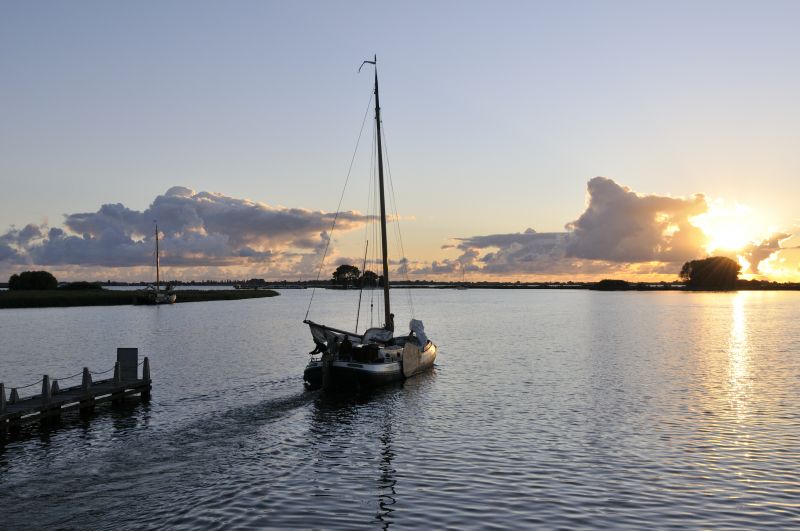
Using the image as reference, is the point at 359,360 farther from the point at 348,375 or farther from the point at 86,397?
the point at 86,397

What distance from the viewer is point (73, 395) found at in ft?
104

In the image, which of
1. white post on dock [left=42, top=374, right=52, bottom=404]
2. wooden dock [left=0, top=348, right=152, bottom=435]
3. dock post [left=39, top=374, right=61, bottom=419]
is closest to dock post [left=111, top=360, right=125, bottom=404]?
wooden dock [left=0, top=348, right=152, bottom=435]

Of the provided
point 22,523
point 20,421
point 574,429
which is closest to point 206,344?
point 20,421

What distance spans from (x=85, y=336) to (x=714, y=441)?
252ft

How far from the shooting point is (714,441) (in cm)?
2731

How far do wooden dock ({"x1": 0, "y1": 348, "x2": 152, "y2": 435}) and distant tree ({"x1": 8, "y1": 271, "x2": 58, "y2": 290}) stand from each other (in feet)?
534

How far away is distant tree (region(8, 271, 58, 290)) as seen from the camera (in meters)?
179

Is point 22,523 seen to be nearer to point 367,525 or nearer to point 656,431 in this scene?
point 367,525

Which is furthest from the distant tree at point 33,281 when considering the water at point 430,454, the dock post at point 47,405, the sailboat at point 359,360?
the dock post at point 47,405

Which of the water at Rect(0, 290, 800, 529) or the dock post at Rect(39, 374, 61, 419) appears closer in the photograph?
the water at Rect(0, 290, 800, 529)

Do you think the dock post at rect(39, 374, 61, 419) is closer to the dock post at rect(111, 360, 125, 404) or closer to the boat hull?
the dock post at rect(111, 360, 125, 404)

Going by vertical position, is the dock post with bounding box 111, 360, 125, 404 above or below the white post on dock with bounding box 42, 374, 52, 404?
below

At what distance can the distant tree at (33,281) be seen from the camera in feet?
586

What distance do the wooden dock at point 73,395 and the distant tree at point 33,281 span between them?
163m
